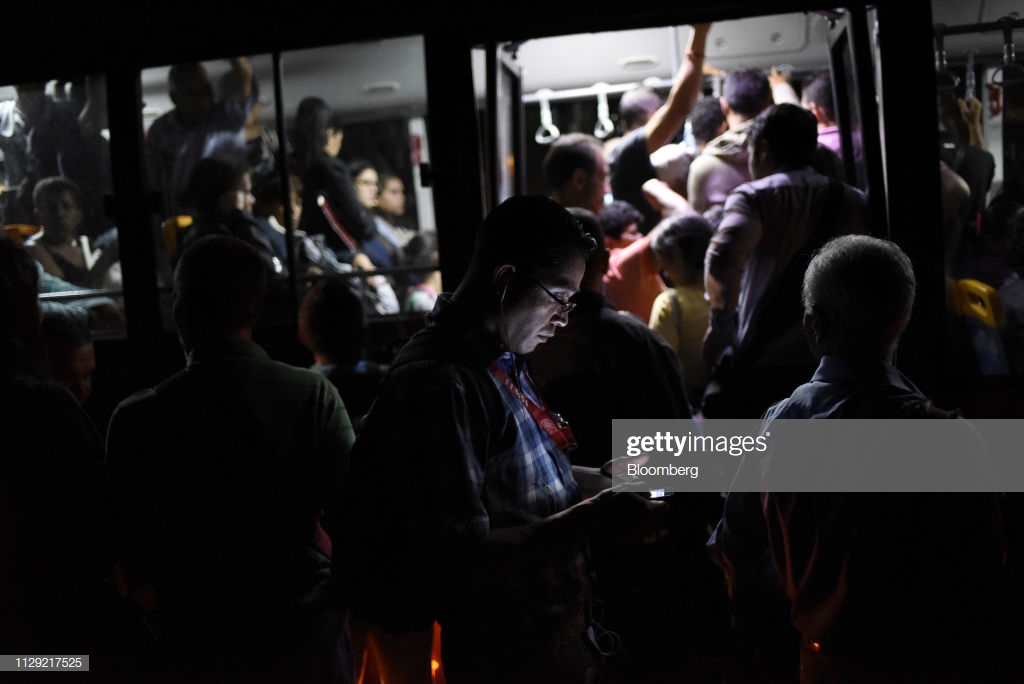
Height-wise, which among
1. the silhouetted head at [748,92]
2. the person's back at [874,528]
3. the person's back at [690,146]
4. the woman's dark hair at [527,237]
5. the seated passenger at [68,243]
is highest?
the silhouetted head at [748,92]

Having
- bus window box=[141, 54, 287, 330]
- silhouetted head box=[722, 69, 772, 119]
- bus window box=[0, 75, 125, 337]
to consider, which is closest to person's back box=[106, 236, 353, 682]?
bus window box=[141, 54, 287, 330]

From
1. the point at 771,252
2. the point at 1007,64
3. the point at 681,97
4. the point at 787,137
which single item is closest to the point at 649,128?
the point at 681,97

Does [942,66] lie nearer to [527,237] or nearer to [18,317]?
[527,237]

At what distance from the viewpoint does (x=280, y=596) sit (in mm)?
1735

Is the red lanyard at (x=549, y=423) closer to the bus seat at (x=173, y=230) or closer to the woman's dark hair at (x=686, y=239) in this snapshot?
the woman's dark hair at (x=686, y=239)

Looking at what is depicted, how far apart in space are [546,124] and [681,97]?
27.8 inches

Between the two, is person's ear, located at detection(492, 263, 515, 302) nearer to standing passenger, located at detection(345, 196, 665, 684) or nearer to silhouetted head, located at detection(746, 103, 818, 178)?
standing passenger, located at detection(345, 196, 665, 684)

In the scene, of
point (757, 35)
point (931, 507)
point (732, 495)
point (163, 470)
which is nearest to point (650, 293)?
point (757, 35)

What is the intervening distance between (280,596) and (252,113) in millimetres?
2542

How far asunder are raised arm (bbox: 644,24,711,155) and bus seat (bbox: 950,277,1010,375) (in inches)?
51.0

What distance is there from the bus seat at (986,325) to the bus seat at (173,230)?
2758mm

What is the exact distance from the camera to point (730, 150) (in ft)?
10.1

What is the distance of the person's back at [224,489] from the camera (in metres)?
1.71

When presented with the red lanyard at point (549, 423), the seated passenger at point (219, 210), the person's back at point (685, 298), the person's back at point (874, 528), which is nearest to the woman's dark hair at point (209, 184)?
the seated passenger at point (219, 210)
